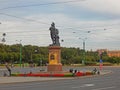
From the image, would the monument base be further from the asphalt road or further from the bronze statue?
the asphalt road

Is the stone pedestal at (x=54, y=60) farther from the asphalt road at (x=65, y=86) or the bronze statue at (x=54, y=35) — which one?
the asphalt road at (x=65, y=86)

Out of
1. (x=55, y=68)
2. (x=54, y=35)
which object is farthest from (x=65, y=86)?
(x=54, y=35)

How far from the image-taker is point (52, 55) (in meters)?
54.7

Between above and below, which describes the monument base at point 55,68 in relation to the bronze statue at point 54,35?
below

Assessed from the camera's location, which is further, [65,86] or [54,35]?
[54,35]

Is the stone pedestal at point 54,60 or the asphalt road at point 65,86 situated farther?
the stone pedestal at point 54,60

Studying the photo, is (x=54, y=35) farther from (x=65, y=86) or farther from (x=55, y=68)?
(x=65, y=86)

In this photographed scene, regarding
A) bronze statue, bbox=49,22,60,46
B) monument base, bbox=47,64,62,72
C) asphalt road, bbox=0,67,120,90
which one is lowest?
asphalt road, bbox=0,67,120,90

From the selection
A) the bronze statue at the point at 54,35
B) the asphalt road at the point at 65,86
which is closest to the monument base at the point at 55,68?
the bronze statue at the point at 54,35

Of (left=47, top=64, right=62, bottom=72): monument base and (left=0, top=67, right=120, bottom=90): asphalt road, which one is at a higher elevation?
(left=47, top=64, right=62, bottom=72): monument base

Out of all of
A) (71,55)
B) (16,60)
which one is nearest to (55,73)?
(16,60)

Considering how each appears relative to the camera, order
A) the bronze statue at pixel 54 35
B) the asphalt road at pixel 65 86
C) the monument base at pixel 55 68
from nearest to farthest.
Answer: the asphalt road at pixel 65 86
the monument base at pixel 55 68
the bronze statue at pixel 54 35

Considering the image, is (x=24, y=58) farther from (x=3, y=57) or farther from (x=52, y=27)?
(x=52, y=27)

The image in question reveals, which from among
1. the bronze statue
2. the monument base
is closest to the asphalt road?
the monument base
